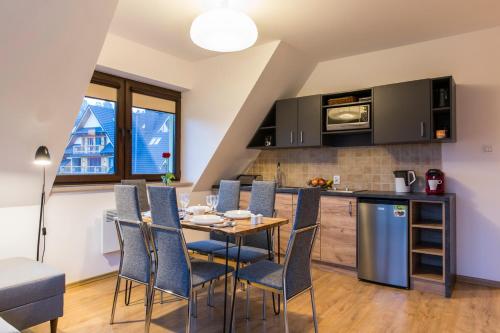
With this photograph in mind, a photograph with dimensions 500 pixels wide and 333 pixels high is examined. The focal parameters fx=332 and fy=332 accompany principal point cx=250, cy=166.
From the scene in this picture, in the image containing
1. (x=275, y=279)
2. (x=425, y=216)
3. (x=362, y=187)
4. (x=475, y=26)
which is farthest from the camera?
(x=362, y=187)

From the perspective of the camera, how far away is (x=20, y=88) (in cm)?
218

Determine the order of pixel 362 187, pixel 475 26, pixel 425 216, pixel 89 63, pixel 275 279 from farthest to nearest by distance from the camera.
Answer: pixel 362 187, pixel 425 216, pixel 475 26, pixel 89 63, pixel 275 279

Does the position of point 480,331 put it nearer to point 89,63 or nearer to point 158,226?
point 158,226

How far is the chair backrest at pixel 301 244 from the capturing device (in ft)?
6.80

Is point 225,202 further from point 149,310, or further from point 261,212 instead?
point 149,310

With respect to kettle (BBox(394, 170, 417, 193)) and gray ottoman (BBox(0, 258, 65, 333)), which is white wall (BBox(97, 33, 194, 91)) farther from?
kettle (BBox(394, 170, 417, 193))

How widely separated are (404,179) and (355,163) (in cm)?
64

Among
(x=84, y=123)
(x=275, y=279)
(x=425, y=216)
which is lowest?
(x=275, y=279)

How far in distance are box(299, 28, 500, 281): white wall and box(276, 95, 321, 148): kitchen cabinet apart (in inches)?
49.6

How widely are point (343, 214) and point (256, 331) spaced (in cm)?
169

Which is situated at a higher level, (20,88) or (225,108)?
(225,108)

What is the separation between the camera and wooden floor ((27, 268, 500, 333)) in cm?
244

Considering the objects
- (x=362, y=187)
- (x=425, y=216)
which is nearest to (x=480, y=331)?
(x=425, y=216)

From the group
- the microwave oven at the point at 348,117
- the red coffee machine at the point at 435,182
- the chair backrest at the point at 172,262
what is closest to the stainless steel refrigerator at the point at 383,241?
the red coffee machine at the point at 435,182
